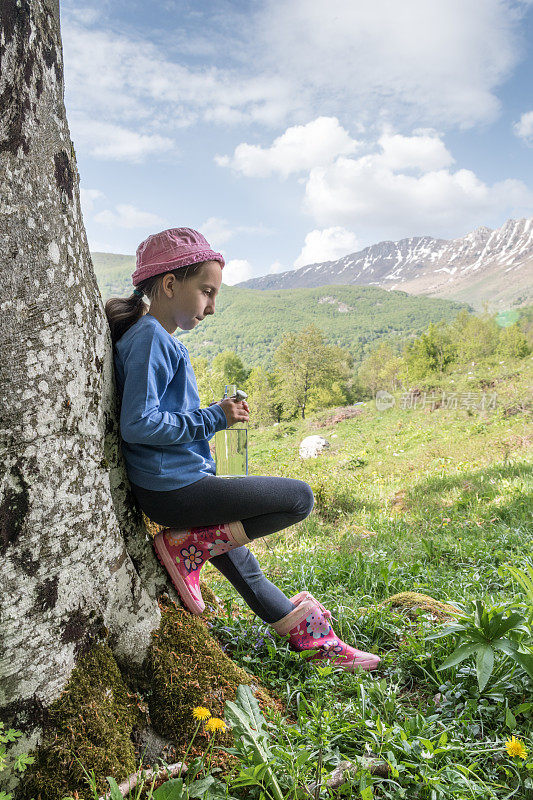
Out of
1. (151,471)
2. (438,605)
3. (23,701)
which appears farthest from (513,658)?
(23,701)

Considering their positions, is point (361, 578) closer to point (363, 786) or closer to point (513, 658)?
point (513, 658)

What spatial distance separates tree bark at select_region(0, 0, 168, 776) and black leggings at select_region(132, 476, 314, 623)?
28 cm

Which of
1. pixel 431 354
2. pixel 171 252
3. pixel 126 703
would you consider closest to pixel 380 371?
pixel 431 354

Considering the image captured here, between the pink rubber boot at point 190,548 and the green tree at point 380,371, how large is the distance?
39363 millimetres

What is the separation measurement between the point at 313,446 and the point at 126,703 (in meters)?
14.8

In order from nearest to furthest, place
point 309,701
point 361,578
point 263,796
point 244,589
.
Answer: point 263,796, point 309,701, point 244,589, point 361,578

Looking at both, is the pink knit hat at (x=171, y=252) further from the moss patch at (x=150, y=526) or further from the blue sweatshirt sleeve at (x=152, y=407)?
the moss patch at (x=150, y=526)

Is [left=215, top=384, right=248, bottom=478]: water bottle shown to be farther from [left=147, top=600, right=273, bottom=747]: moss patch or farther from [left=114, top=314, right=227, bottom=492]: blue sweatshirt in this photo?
[left=147, top=600, right=273, bottom=747]: moss patch

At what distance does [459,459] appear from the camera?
996 centimetres

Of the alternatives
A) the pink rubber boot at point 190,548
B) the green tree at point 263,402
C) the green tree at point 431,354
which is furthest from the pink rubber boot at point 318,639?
the green tree at point 263,402

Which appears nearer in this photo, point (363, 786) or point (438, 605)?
point (363, 786)

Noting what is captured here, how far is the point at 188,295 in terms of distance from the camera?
2180mm

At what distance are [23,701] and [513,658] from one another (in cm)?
172

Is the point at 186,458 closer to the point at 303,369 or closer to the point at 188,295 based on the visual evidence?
the point at 188,295
